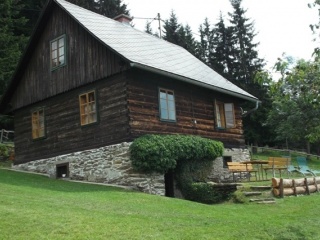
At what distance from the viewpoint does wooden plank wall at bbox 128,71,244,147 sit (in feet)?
54.4

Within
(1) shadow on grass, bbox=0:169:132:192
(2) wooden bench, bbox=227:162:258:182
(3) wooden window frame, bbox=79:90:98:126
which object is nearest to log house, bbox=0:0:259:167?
(3) wooden window frame, bbox=79:90:98:126

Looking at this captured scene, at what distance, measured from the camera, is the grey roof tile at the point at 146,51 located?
1708 centimetres

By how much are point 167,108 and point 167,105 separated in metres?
0.13

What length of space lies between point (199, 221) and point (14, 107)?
Result: 14.4m

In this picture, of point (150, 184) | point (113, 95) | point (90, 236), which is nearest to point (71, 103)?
point (113, 95)

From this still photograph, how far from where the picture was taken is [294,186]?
1606cm

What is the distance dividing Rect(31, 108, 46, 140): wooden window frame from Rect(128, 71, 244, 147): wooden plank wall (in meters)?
5.67

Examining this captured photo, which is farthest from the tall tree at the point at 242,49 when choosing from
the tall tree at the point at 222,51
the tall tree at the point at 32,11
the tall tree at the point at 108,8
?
the tall tree at the point at 32,11

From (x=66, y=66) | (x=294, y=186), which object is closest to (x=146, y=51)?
(x=66, y=66)

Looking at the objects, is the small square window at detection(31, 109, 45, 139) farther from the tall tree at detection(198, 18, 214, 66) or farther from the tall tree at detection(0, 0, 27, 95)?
the tall tree at detection(198, 18, 214, 66)

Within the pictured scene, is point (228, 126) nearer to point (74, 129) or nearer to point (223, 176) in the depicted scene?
point (223, 176)

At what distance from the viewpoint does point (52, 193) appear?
1330 centimetres

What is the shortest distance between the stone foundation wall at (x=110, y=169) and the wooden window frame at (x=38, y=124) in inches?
85.5

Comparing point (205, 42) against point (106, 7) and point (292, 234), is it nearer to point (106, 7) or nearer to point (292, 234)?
point (106, 7)
